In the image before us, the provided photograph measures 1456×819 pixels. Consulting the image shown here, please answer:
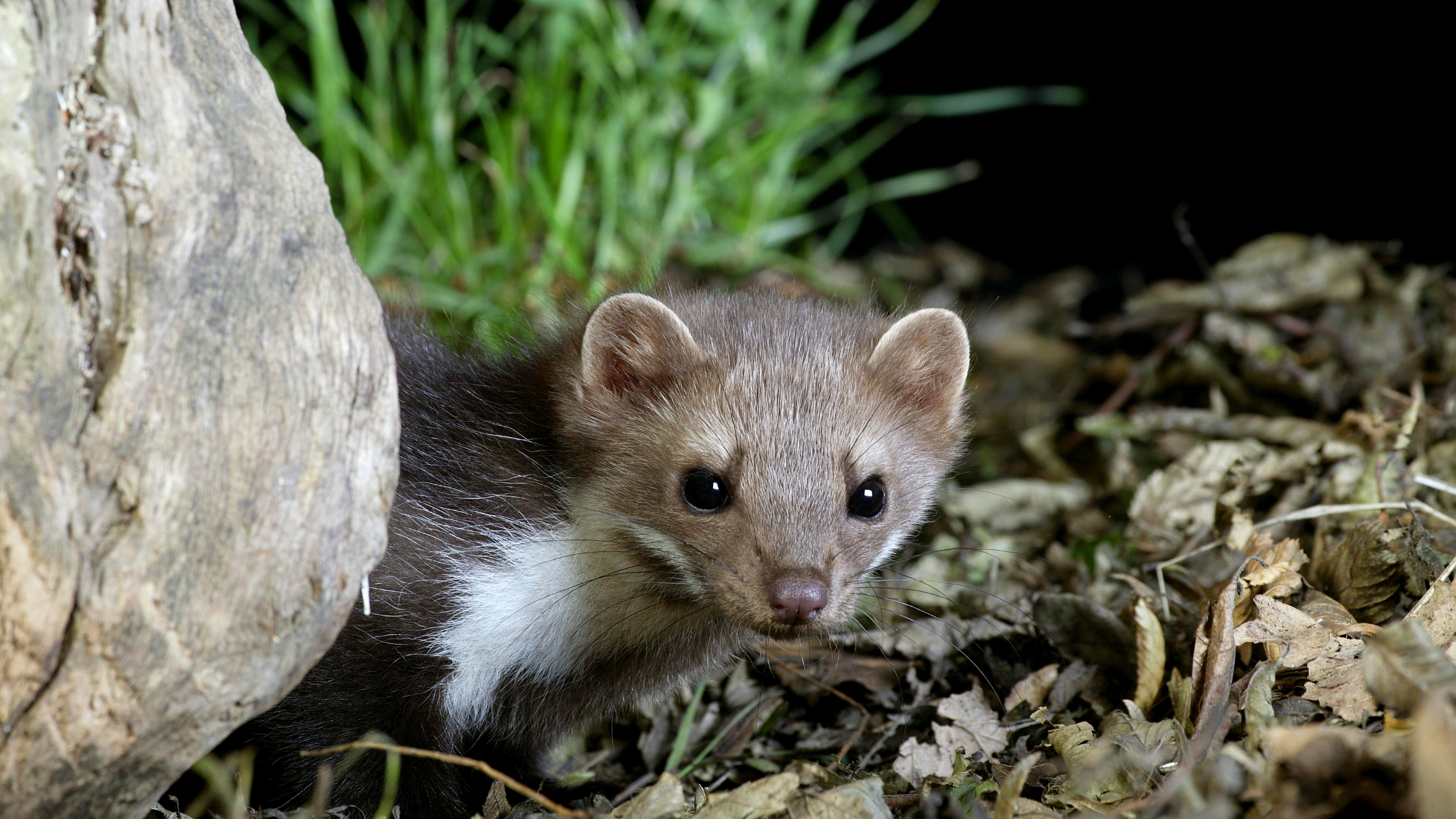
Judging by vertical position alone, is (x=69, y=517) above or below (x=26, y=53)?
below

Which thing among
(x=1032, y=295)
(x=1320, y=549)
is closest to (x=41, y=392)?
(x=1320, y=549)

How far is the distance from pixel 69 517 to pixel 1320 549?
4008 mm

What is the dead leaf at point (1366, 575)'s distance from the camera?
157 inches

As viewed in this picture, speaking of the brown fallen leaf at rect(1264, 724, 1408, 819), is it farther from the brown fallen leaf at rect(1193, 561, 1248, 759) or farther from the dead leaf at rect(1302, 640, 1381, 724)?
the dead leaf at rect(1302, 640, 1381, 724)

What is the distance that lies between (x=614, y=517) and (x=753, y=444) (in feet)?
1.79

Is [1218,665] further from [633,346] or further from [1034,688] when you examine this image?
[633,346]

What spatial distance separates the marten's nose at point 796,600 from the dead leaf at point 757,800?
17.7 inches

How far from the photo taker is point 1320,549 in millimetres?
4348

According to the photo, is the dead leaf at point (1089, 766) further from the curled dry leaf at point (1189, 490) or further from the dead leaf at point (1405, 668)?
the curled dry leaf at point (1189, 490)

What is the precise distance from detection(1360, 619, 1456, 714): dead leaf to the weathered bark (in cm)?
246

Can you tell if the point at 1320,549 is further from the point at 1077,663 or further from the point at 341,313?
the point at 341,313

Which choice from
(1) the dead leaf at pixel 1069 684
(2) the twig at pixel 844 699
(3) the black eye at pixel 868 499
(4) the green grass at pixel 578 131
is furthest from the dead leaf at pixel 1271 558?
(4) the green grass at pixel 578 131

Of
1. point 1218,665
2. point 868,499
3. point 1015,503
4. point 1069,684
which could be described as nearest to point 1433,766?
point 1218,665

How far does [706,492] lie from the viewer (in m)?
3.88
